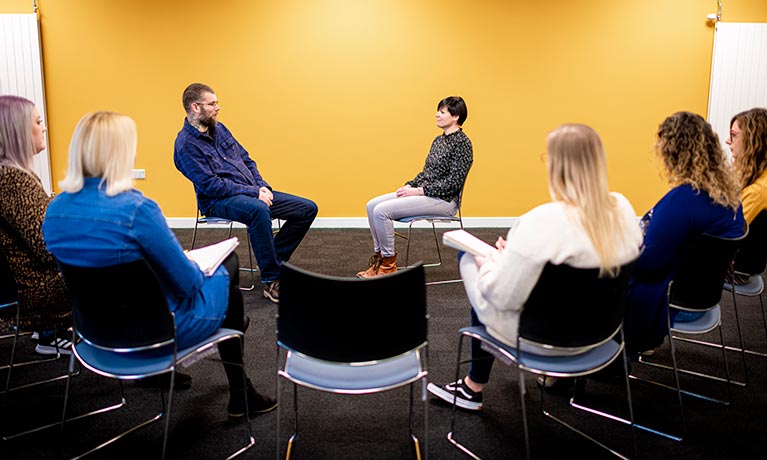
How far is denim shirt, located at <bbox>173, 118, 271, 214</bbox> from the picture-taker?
13.2ft

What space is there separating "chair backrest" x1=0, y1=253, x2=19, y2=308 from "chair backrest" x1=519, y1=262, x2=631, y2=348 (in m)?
2.03

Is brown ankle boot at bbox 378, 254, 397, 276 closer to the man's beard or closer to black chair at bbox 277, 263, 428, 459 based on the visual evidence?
the man's beard

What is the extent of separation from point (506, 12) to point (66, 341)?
15.5ft

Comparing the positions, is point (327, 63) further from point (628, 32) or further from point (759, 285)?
point (759, 285)

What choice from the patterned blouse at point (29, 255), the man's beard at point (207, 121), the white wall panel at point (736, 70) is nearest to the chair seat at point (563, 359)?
the patterned blouse at point (29, 255)

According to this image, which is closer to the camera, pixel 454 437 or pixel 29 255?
pixel 454 437

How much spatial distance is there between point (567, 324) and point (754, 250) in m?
1.52

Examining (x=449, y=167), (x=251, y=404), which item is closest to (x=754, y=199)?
(x=449, y=167)

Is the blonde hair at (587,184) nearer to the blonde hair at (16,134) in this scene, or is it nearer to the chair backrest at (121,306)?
the chair backrest at (121,306)

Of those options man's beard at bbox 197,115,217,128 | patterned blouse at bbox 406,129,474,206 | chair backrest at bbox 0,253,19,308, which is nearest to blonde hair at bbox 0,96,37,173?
chair backrest at bbox 0,253,19,308

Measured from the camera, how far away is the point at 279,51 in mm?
5988

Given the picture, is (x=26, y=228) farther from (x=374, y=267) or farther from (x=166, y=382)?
(x=374, y=267)

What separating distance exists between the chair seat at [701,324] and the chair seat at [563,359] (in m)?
0.49

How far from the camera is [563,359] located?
210 centimetres
